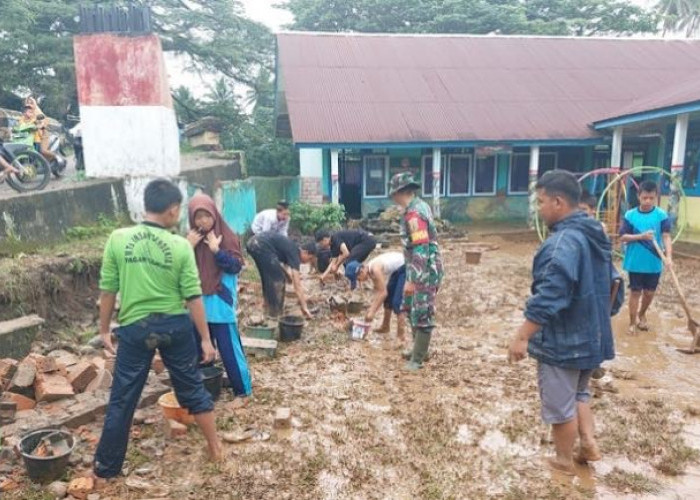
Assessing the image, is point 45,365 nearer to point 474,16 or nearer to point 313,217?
point 313,217

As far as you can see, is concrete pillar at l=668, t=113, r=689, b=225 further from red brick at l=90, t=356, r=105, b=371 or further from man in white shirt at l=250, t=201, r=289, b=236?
red brick at l=90, t=356, r=105, b=371

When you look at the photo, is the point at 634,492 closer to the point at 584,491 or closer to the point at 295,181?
the point at 584,491

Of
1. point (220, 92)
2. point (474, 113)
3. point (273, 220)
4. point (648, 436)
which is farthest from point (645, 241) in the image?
point (220, 92)

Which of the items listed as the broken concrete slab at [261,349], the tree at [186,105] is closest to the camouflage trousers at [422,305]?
the broken concrete slab at [261,349]

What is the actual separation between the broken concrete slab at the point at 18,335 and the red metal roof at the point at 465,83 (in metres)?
8.64

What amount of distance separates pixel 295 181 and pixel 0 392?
37.0 feet

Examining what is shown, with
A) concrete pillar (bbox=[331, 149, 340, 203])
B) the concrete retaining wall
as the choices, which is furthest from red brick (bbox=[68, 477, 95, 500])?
concrete pillar (bbox=[331, 149, 340, 203])

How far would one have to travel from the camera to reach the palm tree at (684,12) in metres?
34.3

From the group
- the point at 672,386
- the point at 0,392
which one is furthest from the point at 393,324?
the point at 0,392

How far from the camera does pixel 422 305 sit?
4.68m

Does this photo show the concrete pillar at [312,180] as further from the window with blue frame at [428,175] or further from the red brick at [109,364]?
the red brick at [109,364]

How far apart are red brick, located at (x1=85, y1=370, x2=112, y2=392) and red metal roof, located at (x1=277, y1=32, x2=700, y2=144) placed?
9179 millimetres

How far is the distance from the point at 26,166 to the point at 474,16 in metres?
20.8

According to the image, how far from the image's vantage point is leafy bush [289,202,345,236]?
12.8 meters
